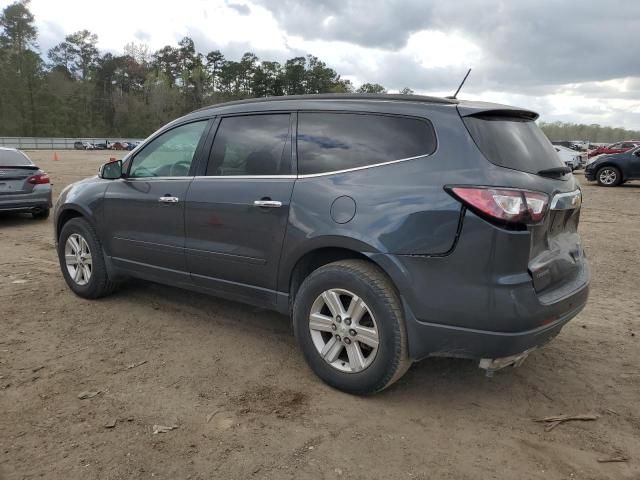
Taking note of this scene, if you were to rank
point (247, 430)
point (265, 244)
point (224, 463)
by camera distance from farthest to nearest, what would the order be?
1. point (265, 244)
2. point (247, 430)
3. point (224, 463)

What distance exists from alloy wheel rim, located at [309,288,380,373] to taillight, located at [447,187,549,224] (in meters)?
0.87

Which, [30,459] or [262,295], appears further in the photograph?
[262,295]

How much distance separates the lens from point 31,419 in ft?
9.91

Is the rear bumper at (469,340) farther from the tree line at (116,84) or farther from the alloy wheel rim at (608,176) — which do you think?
the tree line at (116,84)

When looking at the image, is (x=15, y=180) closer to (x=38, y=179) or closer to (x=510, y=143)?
(x=38, y=179)

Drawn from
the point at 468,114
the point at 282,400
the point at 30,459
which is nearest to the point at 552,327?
the point at 468,114

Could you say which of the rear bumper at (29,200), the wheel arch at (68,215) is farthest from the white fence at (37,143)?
the wheel arch at (68,215)

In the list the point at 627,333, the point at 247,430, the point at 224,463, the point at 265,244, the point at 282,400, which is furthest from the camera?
the point at 627,333

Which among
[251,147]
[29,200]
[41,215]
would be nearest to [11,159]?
[29,200]

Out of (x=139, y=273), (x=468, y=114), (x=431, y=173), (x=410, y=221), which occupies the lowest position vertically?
(x=139, y=273)

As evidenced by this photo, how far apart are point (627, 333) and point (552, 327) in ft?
6.52

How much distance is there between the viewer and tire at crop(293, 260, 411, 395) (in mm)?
3062

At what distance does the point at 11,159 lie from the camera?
9742 millimetres

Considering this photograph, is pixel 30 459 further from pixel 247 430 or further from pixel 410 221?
pixel 410 221
